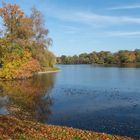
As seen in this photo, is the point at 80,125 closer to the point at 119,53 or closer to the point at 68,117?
the point at 68,117

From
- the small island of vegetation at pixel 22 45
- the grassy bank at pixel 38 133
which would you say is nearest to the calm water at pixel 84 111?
the grassy bank at pixel 38 133

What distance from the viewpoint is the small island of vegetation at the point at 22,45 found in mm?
68438

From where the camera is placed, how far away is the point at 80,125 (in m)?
23.9

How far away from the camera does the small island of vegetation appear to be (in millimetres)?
68438

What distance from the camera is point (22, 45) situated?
78.9 m

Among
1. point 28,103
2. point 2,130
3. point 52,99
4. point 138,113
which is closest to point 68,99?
point 52,99

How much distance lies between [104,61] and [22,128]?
183 metres

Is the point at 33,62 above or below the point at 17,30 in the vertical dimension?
below

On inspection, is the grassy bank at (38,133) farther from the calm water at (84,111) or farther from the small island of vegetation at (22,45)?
the small island of vegetation at (22,45)

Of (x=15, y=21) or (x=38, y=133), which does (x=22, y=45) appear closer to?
(x=15, y=21)

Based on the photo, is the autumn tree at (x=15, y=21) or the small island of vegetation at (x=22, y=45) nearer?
the small island of vegetation at (x=22, y=45)

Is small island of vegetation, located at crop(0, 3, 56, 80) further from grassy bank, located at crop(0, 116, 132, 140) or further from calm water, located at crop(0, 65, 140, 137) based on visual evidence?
grassy bank, located at crop(0, 116, 132, 140)

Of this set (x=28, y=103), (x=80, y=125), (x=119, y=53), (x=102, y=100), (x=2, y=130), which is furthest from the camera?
(x=119, y=53)

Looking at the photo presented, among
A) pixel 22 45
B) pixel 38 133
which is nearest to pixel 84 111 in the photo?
pixel 38 133
